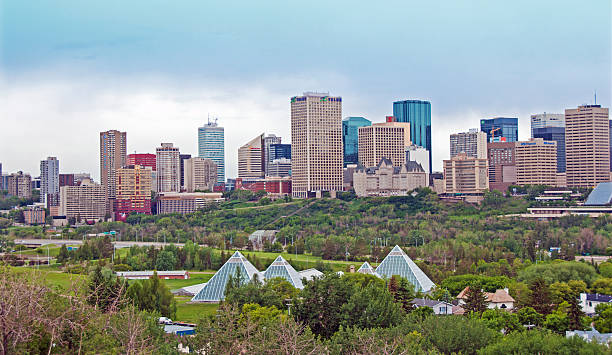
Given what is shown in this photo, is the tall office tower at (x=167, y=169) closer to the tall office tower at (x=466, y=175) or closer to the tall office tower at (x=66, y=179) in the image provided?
the tall office tower at (x=66, y=179)

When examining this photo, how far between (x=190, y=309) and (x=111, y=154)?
110 meters

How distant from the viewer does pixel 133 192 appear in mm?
138625

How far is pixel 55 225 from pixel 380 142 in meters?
59.2

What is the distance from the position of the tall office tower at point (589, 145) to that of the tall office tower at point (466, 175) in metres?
20.6

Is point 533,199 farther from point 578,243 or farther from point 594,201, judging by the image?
point 578,243

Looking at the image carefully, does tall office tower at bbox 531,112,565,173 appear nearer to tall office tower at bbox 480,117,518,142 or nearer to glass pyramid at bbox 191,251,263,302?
tall office tower at bbox 480,117,518,142

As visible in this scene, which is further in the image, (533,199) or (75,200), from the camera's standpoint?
(75,200)

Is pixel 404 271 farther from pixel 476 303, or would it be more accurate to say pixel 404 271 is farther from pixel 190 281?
pixel 190 281

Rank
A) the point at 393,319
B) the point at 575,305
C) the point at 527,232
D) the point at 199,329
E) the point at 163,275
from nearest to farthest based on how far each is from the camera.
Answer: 1. the point at 199,329
2. the point at 393,319
3. the point at 575,305
4. the point at 163,275
5. the point at 527,232

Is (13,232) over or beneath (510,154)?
beneath

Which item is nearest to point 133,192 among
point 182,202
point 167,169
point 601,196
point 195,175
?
point 182,202

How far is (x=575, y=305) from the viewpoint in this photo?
45.4 m

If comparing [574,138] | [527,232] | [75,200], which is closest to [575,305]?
[527,232]

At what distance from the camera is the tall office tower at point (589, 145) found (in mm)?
137375
